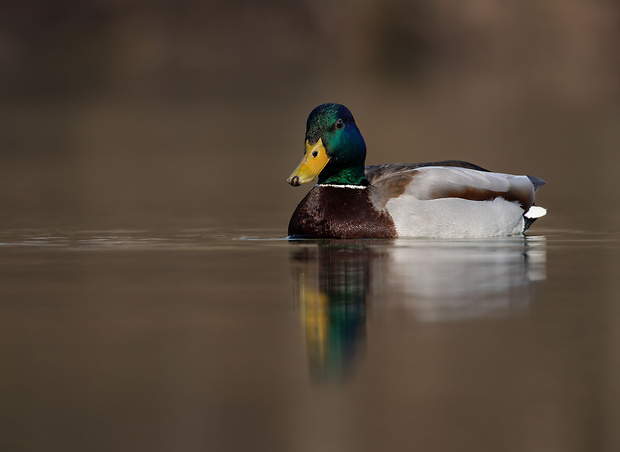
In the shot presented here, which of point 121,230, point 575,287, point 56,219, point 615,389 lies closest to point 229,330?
point 615,389

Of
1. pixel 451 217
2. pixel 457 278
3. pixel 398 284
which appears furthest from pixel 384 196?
pixel 398 284

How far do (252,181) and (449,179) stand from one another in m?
7.01

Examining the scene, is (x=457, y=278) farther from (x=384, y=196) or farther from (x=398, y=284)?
(x=384, y=196)

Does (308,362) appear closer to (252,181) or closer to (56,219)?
(56,219)

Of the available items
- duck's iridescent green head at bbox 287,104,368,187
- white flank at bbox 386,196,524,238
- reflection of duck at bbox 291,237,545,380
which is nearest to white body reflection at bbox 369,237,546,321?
reflection of duck at bbox 291,237,545,380

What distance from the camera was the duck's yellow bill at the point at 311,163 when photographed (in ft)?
29.9

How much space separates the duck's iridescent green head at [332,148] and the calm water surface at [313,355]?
2.03 m

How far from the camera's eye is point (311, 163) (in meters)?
9.20

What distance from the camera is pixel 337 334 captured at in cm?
466

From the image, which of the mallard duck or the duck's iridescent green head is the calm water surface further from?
the duck's iridescent green head

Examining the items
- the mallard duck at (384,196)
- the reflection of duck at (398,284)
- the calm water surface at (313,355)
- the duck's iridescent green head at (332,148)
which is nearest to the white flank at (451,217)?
the mallard duck at (384,196)

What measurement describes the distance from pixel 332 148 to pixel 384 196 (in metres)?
0.65

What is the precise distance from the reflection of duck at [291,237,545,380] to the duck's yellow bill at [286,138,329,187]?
0.76 m

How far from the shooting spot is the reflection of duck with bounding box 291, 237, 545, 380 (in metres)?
4.70
